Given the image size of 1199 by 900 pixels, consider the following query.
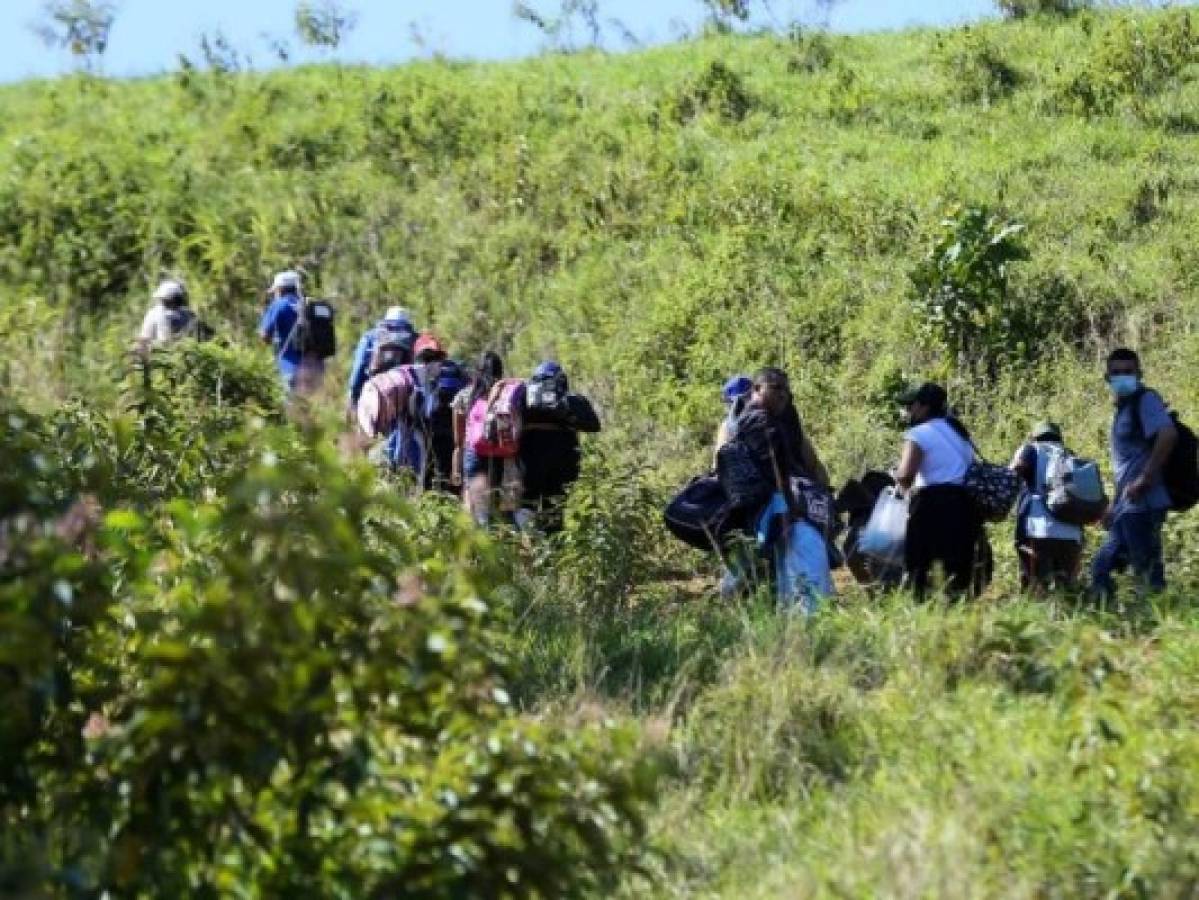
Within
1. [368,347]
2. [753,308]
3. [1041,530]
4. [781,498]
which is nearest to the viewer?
[781,498]

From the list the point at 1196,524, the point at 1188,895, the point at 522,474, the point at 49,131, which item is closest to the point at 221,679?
the point at 1188,895

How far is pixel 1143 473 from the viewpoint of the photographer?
11688 millimetres

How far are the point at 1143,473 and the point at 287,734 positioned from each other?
6804 millimetres

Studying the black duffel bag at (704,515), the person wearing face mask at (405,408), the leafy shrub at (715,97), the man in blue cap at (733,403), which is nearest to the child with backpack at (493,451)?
the person wearing face mask at (405,408)

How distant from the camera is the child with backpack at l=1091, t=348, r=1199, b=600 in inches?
461

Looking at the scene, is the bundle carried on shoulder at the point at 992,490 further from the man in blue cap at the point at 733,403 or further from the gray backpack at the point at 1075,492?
the man in blue cap at the point at 733,403

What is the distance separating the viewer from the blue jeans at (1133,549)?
462 inches

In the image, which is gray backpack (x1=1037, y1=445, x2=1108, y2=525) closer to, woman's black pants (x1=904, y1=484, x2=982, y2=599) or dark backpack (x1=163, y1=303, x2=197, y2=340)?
woman's black pants (x1=904, y1=484, x2=982, y2=599)

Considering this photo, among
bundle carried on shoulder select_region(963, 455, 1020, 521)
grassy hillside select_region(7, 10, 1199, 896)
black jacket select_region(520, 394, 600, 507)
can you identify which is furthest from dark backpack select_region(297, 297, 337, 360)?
bundle carried on shoulder select_region(963, 455, 1020, 521)

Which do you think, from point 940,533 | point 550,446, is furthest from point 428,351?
point 940,533

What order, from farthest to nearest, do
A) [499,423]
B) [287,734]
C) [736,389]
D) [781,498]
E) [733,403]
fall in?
[499,423] < [736,389] < [733,403] < [781,498] < [287,734]

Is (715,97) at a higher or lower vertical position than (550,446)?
higher

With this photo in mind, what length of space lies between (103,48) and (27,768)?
23337 millimetres

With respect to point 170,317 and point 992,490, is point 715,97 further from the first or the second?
point 992,490
